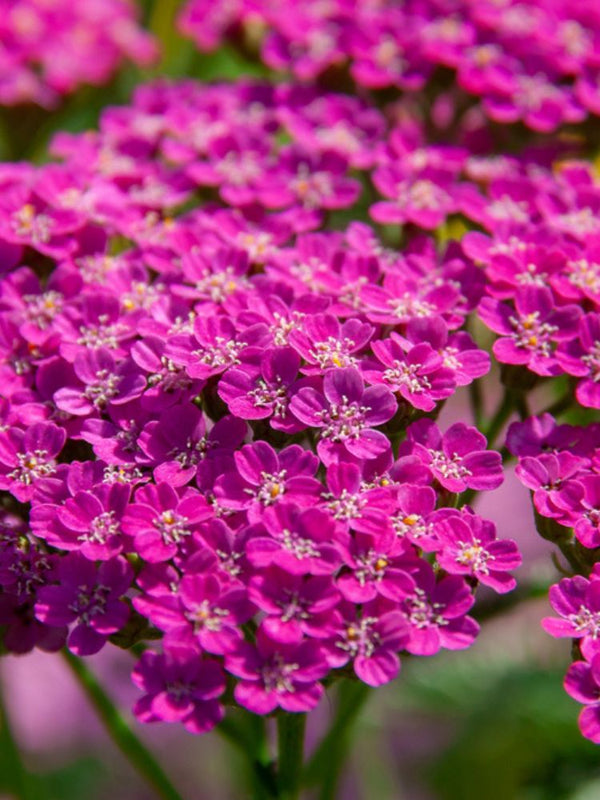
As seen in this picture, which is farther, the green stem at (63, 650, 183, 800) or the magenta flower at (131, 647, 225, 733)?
the green stem at (63, 650, 183, 800)

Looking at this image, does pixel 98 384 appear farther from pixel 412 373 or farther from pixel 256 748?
pixel 256 748

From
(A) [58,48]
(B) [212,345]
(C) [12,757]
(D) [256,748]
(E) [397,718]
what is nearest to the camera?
(B) [212,345]

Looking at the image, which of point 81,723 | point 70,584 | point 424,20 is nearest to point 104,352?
point 70,584

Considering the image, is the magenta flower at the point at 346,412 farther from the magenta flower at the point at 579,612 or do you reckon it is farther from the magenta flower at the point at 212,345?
the magenta flower at the point at 579,612

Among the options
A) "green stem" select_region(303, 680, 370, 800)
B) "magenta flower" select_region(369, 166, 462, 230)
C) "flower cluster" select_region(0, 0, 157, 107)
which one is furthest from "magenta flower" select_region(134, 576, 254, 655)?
"flower cluster" select_region(0, 0, 157, 107)

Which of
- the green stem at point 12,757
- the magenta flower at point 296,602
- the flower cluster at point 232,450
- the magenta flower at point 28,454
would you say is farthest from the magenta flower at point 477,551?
the green stem at point 12,757

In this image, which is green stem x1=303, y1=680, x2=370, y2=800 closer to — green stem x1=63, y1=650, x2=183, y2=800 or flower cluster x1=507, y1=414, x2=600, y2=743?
green stem x1=63, y1=650, x2=183, y2=800

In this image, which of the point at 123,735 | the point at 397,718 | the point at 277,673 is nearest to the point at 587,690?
the point at 277,673
